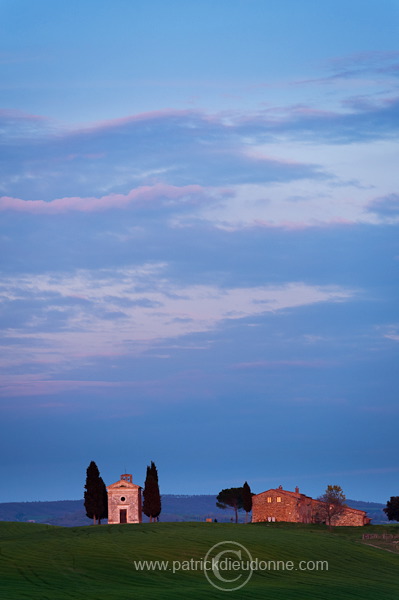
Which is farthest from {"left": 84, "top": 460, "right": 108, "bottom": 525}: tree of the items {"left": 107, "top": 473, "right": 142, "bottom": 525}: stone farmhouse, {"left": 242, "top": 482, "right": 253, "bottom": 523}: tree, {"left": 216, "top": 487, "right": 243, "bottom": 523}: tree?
{"left": 216, "top": 487, "right": 243, "bottom": 523}: tree

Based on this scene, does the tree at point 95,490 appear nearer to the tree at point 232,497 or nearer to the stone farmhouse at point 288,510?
the stone farmhouse at point 288,510

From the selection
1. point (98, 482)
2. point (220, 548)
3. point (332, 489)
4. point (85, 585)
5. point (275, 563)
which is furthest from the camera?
point (332, 489)

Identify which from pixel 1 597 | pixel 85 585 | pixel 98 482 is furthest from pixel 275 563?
pixel 98 482

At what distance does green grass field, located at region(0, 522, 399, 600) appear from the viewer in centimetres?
5353

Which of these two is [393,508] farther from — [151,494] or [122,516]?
[122,516]

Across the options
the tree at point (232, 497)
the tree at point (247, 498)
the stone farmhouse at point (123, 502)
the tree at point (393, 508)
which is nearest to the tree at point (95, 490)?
the stone farmhouse at point (123, 502)

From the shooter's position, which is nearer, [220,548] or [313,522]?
[220,548]

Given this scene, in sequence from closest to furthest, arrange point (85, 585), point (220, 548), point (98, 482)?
point (85, 585)
point (220, 548)
point (98, 482)

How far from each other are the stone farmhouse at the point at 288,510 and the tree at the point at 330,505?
185 centimetres

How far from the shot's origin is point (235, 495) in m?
151

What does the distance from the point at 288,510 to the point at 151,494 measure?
961 inches

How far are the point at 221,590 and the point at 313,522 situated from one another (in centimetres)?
8299

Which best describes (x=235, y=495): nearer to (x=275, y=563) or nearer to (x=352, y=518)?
(x=352, y=518)

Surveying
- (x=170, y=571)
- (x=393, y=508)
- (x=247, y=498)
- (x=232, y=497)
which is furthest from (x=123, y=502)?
(x=170, y=571)
